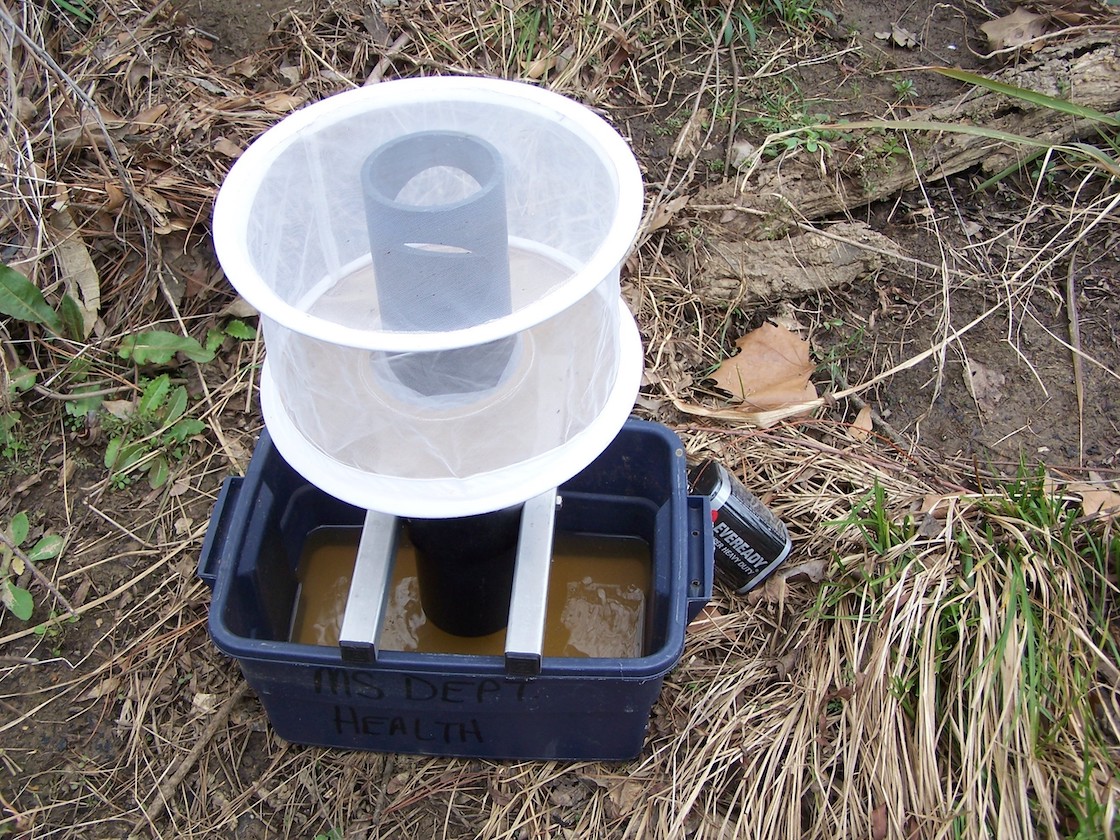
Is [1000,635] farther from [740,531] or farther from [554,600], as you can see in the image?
[554,600]

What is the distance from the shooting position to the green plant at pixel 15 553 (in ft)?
5.16

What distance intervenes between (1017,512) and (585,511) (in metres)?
0.73

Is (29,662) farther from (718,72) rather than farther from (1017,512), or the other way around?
(718,72)

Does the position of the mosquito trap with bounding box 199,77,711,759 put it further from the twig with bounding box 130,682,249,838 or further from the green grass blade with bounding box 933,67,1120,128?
the green grass blade with bounding box 933,67,1120,128

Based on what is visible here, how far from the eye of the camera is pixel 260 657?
1181mm

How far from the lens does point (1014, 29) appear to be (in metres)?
2.32

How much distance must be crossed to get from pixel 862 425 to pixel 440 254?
1.18 m

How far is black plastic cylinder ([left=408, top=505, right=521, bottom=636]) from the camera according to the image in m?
1.28

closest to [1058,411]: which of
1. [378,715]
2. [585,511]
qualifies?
[585,511]

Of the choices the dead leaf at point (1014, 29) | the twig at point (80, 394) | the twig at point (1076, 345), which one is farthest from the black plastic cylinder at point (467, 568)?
the dead leaf at point (1014, 29)

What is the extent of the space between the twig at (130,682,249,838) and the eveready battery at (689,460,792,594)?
83 centimetres

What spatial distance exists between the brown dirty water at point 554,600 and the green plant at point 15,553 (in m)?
0.47

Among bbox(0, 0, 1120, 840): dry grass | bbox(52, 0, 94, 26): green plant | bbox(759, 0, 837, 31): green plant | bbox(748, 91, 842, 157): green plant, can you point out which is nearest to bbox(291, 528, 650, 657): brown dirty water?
bbox(0, 0, 1120, 840): dry grass

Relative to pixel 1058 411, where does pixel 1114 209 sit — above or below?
above
